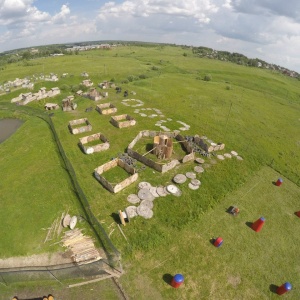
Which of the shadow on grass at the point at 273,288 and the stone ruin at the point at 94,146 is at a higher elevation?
the stone ruin at the point at 94,146

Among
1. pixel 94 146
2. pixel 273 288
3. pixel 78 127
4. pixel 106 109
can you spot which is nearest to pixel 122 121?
pixel 106 109

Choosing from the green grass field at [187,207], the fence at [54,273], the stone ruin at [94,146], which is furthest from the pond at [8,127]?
the fence at [54,273]

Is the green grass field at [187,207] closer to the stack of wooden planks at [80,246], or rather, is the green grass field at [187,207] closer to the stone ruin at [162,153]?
the stone ruin at [162,153]

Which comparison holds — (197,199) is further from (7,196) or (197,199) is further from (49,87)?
(49,87)

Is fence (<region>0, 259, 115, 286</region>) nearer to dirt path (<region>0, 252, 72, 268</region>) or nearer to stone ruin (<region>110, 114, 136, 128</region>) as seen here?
dirt path (<region>0, 252, 72, 268</region>)

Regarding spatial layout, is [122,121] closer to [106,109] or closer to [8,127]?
[106,109]

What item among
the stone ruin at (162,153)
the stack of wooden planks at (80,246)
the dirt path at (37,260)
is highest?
the stone ruin at (162,153)

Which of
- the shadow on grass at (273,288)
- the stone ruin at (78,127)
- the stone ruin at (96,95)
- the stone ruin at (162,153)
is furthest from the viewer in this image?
the stone ruin at (96,95)
